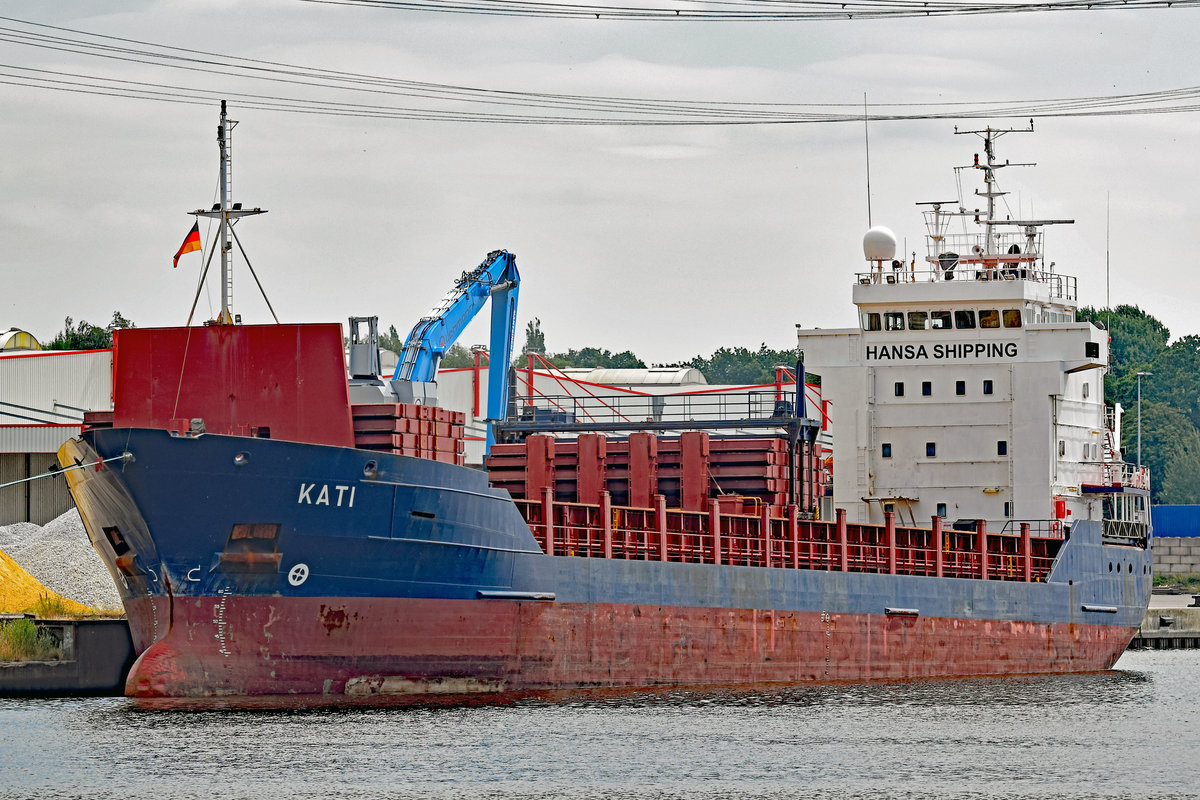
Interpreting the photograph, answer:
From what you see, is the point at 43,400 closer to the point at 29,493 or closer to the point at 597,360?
the point at 29,493

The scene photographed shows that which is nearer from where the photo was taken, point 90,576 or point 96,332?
point 90,576

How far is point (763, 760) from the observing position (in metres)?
26.2

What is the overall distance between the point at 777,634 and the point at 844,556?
271 cm

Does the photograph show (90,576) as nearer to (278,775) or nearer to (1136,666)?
(278,775)

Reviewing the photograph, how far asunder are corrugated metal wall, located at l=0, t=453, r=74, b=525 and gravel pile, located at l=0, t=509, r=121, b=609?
9.64 m

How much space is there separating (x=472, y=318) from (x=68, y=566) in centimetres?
1107

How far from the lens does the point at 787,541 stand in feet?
123

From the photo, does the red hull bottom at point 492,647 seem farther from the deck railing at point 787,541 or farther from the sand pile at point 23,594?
the sand pile at point 23,594

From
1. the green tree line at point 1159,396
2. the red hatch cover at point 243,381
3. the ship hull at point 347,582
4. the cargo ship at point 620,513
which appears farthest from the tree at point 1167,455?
the red hatch cover at point 243,381

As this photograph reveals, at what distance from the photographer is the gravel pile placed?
40.0m

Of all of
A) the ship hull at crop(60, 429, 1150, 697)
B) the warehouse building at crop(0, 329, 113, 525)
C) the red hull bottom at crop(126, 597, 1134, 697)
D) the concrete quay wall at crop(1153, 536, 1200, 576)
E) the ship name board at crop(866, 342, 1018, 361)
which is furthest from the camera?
the concrete quay wall at crop(1153, 536, 1200, 576)

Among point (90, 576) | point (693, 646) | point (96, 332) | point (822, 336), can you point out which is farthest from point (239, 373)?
point (96, 332)

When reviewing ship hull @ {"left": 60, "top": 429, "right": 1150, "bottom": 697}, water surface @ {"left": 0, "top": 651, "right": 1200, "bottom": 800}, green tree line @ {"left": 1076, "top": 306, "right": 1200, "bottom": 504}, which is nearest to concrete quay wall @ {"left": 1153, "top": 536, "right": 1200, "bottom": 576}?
green tree line @ {"left": 1076, "top": 306, "right": 1200, "bottom": 504}

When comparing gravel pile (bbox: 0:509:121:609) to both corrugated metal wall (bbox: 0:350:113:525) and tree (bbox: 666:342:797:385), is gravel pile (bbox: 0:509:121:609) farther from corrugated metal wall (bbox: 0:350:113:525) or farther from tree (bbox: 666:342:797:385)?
tree (bbox: 666:342:797:385)
